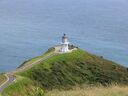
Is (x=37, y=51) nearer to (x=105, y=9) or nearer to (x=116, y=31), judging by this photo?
(x=116, y=31)

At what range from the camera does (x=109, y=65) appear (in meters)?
53.2

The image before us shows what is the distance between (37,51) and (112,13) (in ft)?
167

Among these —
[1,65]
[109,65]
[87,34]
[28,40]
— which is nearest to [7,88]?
[109,65]

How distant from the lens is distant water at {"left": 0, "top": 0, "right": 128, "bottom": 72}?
77.5m

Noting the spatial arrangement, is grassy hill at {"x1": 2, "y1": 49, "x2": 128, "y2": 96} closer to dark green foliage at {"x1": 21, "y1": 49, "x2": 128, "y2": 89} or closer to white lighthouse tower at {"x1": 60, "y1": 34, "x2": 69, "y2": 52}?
dark green foliage at {"x1": 21, "y1": 49, "x2": 128, "y2": 89}

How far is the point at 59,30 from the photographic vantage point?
3745 inches

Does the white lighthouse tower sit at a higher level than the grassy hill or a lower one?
higher

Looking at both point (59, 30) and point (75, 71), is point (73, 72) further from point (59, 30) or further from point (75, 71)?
point (59, 30)

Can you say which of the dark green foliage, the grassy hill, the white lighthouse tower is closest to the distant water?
the white lighthouse tower

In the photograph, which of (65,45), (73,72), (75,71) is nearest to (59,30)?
(65,45)

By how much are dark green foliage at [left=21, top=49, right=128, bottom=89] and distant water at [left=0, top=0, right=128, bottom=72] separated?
18.2m

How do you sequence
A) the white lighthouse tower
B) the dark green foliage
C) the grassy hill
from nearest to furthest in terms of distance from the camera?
the grassy hill
the dark green foliage
the white lighthouse tower

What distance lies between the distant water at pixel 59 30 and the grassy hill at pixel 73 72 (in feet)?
59.3

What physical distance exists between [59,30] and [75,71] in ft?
153
